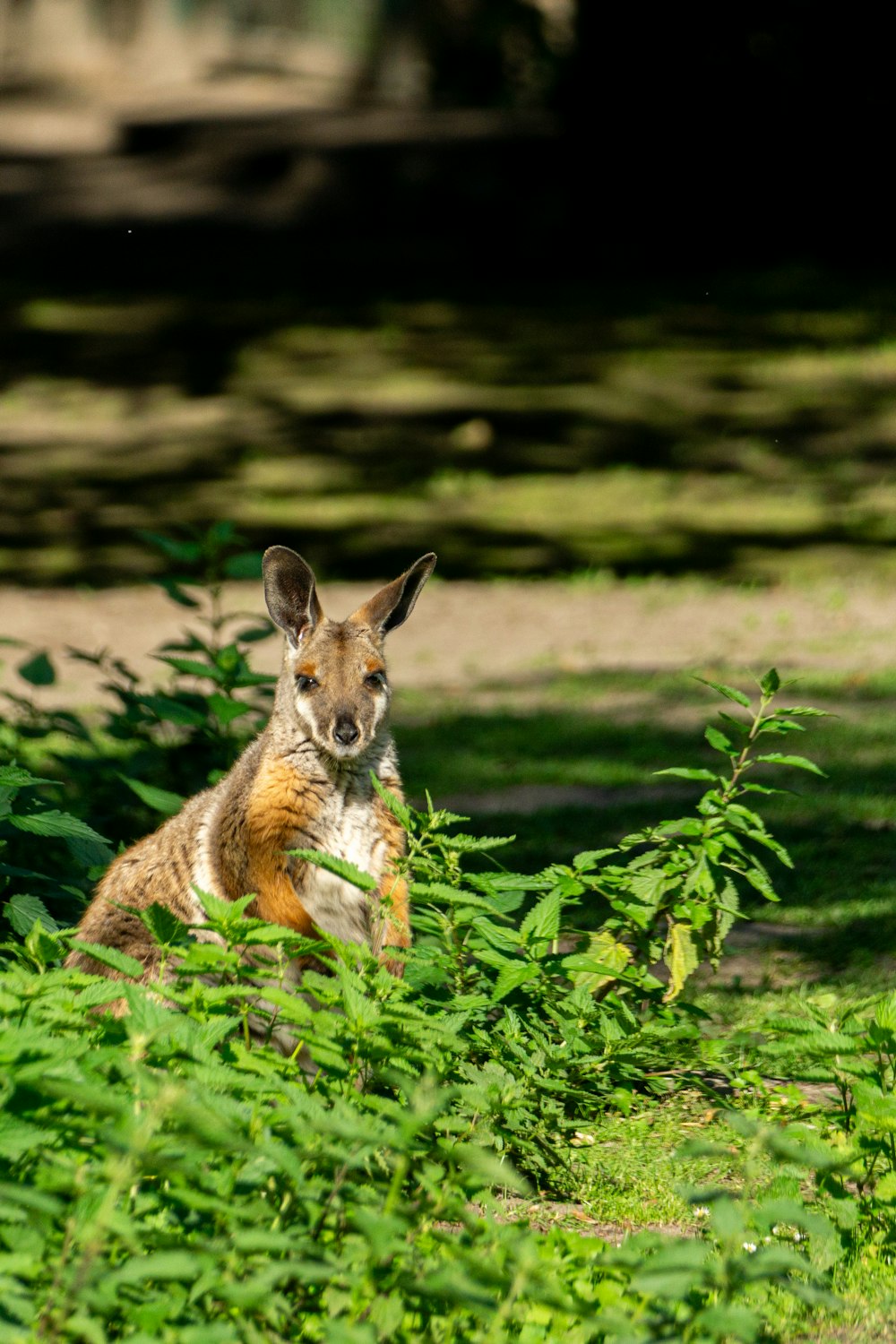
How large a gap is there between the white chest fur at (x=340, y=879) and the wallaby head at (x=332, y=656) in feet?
0.49

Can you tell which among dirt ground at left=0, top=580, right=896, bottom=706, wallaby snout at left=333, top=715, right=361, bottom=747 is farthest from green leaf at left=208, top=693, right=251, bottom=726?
dirt ground at left=0, top=580, right=896, bottom=706

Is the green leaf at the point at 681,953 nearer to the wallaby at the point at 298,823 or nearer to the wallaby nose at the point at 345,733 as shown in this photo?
the wallaby at the point at 298,823

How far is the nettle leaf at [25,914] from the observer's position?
13.6ft

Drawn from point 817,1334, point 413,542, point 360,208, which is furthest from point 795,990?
point 360,208

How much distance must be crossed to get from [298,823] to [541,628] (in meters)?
6.69

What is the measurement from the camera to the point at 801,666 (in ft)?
30.5

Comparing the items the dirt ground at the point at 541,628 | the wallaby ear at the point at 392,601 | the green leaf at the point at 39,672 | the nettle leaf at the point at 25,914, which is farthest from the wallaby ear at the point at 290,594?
the dirt ground at the point at 541,628

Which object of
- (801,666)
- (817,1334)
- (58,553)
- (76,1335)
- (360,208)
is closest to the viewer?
(76,1335)

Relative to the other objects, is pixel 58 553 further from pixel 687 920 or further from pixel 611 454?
pixel 687 920

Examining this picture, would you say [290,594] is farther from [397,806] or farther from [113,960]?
[113,960]

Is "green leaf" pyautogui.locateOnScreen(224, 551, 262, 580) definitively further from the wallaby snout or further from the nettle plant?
the nettle plant

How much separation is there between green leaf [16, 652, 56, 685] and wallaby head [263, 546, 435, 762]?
1.37 m

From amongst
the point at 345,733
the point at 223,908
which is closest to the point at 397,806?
the point at 345,733

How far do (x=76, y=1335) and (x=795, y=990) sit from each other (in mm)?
2823
